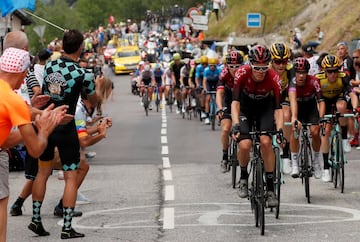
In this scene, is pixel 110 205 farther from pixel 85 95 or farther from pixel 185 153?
pixel 185 153

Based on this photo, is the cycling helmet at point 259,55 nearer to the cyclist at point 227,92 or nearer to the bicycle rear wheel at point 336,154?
the bicycle rear wheel at point 336,154

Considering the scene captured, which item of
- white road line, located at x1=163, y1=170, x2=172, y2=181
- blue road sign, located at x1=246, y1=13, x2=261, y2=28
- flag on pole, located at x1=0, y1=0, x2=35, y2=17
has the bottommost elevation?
white road line, located at x1=163, y1=170, x2=172, y2=181

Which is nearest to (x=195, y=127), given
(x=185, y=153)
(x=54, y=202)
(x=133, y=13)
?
(x=185, y=153)

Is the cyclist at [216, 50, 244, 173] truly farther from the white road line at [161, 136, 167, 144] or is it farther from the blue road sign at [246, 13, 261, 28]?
the blue road sign at [246, 13, 261, 28]

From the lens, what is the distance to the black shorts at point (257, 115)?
11188 millimetres

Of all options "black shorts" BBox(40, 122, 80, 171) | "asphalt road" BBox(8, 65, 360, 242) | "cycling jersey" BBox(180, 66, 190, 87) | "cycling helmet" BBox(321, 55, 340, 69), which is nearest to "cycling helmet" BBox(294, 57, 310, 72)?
"cycling helmet" BBox(321, 55, 340, 69)

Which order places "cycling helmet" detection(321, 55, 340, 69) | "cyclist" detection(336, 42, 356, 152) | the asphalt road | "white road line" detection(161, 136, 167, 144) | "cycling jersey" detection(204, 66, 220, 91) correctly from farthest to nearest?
"cycling jersey" detection(204, 66, 220, 91), "white road line" detection(161, 136, 167, 144), "cyclist" detection(336, 42, 356, 152), "cycling helmet" detection(321, 55, 340, 69), the asphalt road

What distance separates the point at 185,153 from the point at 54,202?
685cm

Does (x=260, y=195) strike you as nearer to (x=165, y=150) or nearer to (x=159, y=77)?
(x=165, y=150)

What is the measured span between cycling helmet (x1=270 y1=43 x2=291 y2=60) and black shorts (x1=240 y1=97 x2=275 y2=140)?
1979 millimetres

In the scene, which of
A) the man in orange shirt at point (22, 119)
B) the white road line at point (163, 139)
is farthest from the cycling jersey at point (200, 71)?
the man in orange shirt at point (22, 119)

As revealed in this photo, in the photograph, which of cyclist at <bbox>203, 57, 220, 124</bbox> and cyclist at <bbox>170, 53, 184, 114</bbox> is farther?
cyclist at <bbox>170, 53, 184, 114</bbox>

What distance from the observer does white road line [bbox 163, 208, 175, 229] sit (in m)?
10.9

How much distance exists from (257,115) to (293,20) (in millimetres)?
48777
